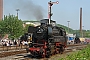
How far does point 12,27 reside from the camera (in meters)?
57.9

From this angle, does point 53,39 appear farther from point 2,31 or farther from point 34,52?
point 2,31

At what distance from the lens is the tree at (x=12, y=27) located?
57.3 metres

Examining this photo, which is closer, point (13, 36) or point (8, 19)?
point (13, 36)

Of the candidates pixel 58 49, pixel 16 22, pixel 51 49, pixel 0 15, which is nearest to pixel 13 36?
pixel 16 22

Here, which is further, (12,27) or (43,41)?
(12,27)

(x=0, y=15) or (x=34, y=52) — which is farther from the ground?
(x=0, y=15)

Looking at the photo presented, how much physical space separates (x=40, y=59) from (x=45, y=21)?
5809 mm

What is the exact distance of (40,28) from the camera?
76.6ft

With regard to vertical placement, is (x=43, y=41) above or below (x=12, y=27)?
below

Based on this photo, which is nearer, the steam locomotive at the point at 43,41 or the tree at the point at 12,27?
the steam locomotive at the point at 43,41

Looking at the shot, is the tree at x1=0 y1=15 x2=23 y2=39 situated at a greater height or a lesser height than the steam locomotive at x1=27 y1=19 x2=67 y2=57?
→ greater

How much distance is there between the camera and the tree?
57.3 m

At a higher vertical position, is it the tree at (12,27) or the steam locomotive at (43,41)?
the tree at (12,27)

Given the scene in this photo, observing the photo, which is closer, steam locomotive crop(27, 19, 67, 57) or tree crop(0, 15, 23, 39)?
steam locomotive crop(27, 19, 67, 57)
